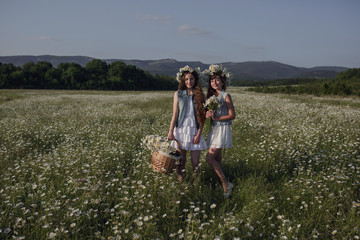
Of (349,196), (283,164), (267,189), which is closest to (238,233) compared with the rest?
(267,189)

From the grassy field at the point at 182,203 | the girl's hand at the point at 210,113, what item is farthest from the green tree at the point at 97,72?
the girl's hand at the point at 210,113

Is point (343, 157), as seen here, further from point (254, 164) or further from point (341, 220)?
point (341, 220)

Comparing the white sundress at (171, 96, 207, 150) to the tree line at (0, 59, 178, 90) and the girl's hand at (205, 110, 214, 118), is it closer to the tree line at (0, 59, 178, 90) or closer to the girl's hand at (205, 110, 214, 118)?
the girl's hand at (205, 110, 214, 118)

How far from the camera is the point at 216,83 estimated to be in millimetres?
4086

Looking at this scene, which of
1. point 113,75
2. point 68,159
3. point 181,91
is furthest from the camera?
point 113,75

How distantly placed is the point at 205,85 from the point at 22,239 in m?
3.64

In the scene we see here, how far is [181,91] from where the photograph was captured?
434cm

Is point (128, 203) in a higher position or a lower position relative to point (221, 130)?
lower

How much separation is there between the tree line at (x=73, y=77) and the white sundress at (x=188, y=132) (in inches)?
2615

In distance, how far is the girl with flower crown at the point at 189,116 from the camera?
13.6ft

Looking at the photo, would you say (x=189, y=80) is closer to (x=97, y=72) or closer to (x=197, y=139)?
(x=197, y=139)

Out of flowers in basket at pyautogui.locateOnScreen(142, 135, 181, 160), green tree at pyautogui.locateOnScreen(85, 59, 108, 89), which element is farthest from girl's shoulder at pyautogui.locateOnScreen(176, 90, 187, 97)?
green tree at pyautogui.locateOnScreen(85, 59, 108, 89)

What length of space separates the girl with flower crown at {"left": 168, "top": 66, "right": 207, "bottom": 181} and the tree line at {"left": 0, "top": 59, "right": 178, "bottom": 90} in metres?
66.3

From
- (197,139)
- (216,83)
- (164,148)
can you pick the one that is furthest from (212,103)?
(164,148)
